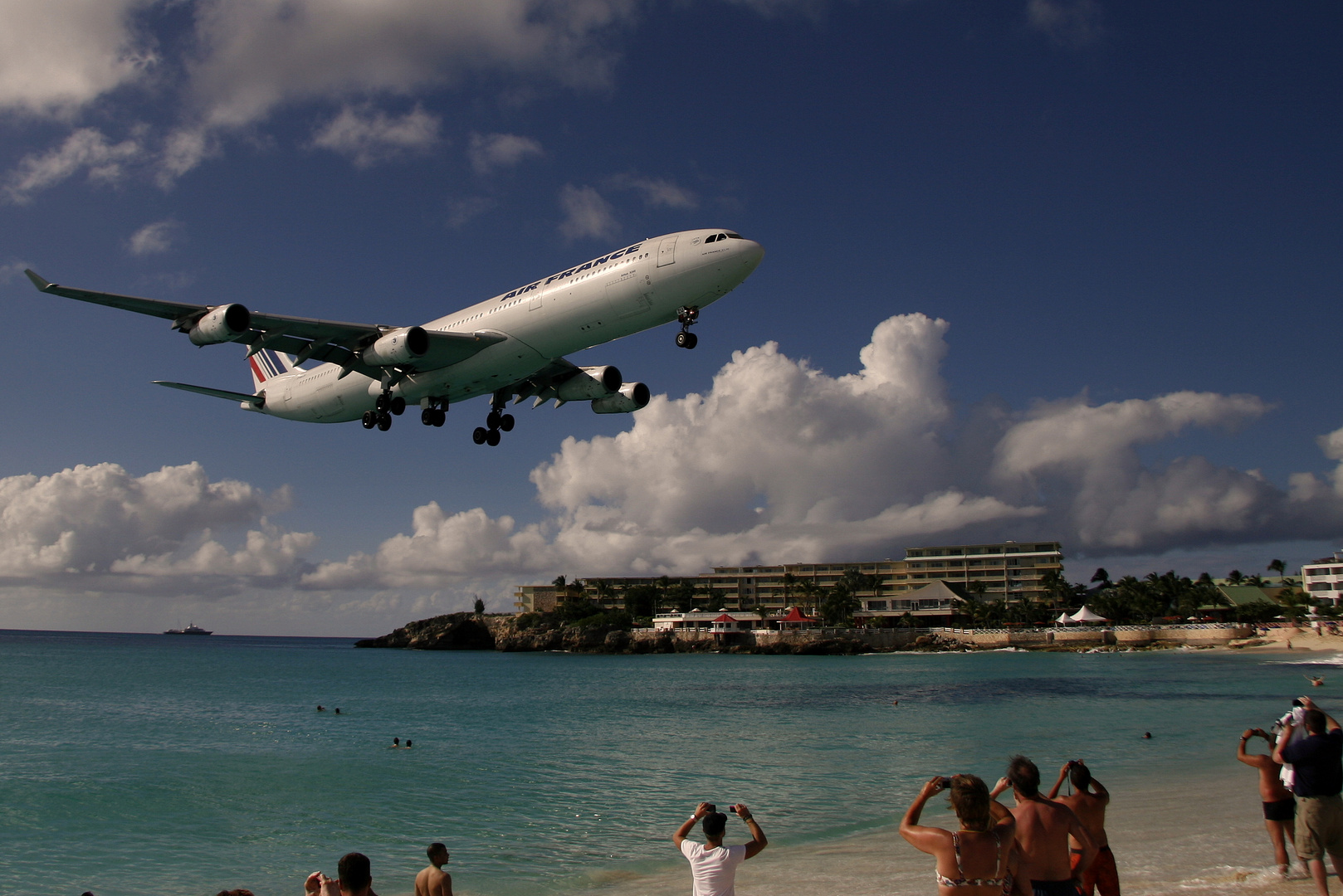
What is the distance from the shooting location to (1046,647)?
135500 millimetres

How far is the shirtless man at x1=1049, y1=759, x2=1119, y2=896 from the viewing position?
28.5ft

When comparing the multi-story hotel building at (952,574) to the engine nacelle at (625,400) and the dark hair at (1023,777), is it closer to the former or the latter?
the engine nacelle at (625,400)

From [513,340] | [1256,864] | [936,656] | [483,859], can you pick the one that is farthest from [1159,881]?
[936,656]

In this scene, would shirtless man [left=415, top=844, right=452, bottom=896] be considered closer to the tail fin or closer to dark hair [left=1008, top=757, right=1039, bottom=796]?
dark hair [left=1008, top=757, right=1039, bottom=796]

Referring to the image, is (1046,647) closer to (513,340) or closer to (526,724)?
(526,724)

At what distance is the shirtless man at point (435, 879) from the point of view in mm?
10453

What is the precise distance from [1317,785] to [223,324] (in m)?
28.7

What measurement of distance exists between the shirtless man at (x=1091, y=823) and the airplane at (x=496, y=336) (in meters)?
17.4

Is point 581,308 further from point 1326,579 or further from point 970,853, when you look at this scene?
point 1326,579

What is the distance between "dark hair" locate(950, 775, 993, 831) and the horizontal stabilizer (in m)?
35.7

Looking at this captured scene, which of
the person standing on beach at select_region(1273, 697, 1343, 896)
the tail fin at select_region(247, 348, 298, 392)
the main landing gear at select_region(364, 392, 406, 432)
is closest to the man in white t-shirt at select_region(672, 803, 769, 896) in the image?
the person standing on beach at select_region(1273, 697, 1343, 896)

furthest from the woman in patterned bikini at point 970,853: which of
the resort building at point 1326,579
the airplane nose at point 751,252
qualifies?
the resort building at point 1326,579

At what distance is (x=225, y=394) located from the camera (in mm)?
37500

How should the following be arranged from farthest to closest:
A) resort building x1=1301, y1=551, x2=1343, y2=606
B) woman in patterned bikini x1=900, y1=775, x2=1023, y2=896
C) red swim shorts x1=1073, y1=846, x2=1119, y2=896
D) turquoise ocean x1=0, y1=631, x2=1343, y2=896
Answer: resort building x1=1301, y1=551, x2=1343, y2=606, turquoise ocean x1=0, y1=631, x2=1343, y2=896, red swim shorts x1=1073, y1=846, x2=1119, y2=896, woman in patterned bikini x1=900, y1=775, x2=1023, y2=896
